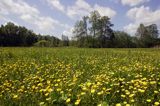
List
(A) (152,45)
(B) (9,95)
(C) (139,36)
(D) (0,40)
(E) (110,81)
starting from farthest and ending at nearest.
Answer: (C) (139,36) < (A) (152,45) < (D) (0,40) < (E) (110,81) < (B) (9,95)

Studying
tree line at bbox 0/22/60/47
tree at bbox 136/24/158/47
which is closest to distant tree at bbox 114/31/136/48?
tree at bbox 136/24/158/47

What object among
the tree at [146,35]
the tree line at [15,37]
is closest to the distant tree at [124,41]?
the tree at [146,35]

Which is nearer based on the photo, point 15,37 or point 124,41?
point 15,37

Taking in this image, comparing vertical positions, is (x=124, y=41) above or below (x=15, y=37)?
below

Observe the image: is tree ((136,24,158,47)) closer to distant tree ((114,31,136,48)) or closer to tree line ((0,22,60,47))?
distant tree ((114,31,136,48))

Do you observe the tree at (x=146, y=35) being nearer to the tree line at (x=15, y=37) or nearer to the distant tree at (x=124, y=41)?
the distant tree at (x=124, y=41)

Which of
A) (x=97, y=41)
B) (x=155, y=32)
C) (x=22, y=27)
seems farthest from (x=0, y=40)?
(x=155, y=32)

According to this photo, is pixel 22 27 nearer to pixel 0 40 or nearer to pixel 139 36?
pixel 0 40

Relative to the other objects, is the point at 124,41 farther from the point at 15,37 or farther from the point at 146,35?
the point at 15,37

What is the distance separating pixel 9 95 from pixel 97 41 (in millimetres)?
76204

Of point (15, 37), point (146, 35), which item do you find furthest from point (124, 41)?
point (15, 37)

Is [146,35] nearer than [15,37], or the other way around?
[15,37]

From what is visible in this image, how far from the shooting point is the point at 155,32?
106938 mm

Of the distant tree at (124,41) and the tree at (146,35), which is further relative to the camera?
the tree at (146,35)
